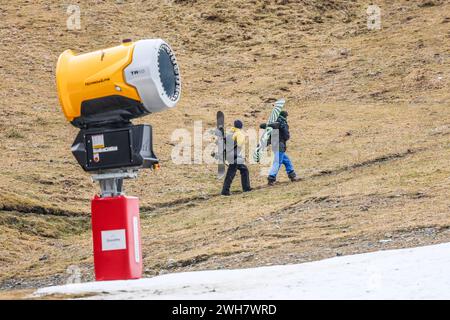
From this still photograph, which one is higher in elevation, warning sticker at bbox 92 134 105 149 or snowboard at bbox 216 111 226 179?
warning sticker at bbox 92 134 105 149

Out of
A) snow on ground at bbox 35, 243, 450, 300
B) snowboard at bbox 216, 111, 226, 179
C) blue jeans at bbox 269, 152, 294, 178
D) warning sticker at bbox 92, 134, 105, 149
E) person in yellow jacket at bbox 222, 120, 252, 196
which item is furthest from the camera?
blue jeans at bbox 269, 152, 294, 178

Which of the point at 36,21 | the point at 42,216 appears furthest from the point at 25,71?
the point at 42,216

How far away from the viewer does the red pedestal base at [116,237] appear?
9516mm

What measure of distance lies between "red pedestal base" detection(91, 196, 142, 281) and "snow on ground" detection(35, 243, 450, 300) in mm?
460

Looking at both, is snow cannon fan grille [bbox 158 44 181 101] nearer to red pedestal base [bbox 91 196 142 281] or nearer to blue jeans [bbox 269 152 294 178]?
red pedestal base [bbox 91 196 142 281]

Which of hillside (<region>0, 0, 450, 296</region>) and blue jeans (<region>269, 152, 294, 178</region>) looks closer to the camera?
hillside (<region>0, 0, 450, 296</region>)

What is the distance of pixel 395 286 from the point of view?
789 cm

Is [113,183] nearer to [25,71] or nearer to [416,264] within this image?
[416,264]

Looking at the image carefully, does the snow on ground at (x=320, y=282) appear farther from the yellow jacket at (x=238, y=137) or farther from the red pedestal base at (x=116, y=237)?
the yellow jacket at (x=238, y=137)

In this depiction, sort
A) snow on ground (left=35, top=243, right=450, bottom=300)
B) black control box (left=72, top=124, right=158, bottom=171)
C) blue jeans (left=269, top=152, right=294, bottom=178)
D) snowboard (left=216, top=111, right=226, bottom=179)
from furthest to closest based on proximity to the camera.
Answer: blue jeans (left=269, top=152, right=294, bottom=178)
snowboard (left=216, top=111, right=226, bottom=179)
black control box (left=72, top=124, right=158, bottom=171)
snow on ground (left=35, top=243, right=450, bottom=300)

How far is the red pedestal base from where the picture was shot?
952cm

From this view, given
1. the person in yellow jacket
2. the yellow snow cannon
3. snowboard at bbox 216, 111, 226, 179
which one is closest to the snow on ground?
the yellow snow cannon

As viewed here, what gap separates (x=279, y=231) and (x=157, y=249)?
205cm

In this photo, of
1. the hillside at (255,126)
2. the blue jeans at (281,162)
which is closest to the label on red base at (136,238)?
the hillside at (255,126)
